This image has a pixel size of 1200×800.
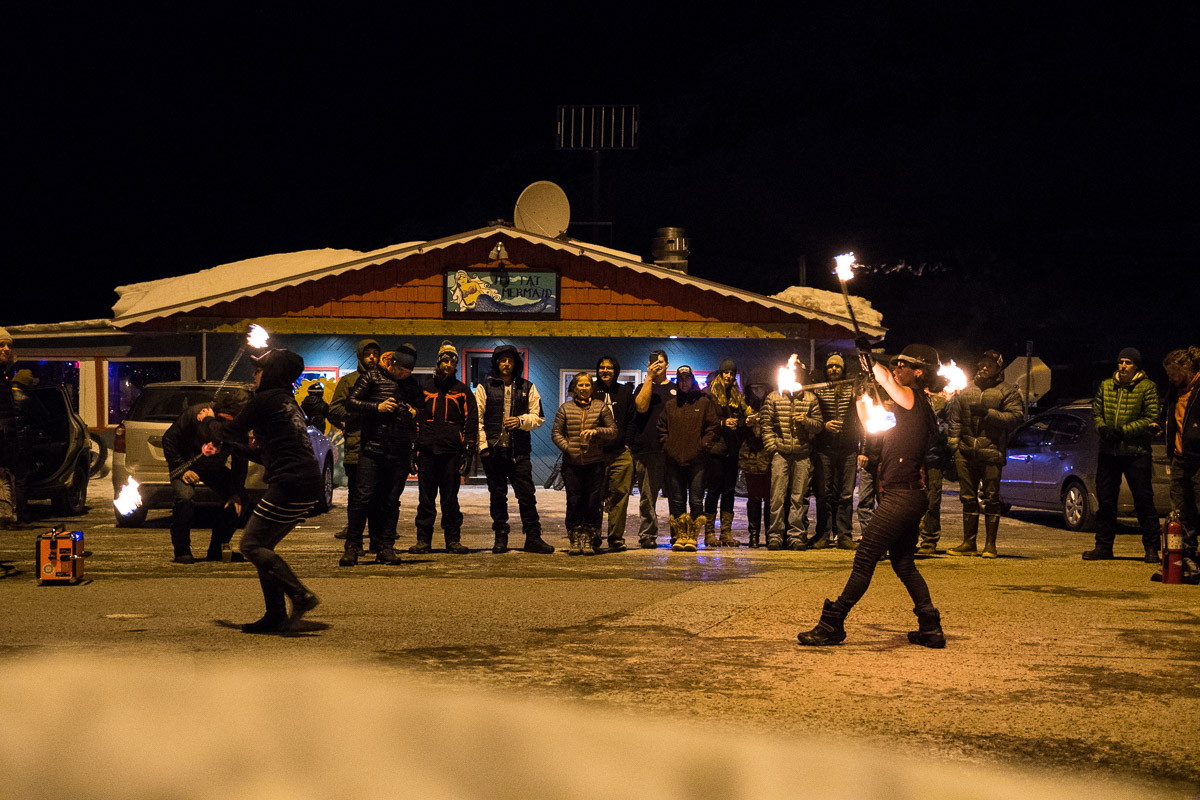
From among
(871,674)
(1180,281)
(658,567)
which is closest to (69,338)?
(658,567)

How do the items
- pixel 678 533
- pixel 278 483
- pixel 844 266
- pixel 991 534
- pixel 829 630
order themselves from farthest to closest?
pixel 678 533 < pixel 991 534 < pixel 844 266 < pixel 278 483 < pixel 829 630

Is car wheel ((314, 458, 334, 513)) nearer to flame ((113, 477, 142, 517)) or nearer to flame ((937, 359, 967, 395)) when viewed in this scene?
flame ((113, 477, 142, 517))

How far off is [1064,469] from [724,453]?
5.17 meters

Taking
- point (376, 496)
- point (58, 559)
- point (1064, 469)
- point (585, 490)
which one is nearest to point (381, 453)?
point (376, 496)

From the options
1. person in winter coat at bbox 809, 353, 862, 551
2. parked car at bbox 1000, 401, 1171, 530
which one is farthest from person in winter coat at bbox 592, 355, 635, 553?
parked car at bbox 1000, 401, 1171, 530

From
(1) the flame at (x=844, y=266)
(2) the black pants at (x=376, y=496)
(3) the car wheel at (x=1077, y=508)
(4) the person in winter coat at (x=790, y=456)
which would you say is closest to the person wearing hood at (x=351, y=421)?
(2) the black pants at (x=376, y=496)

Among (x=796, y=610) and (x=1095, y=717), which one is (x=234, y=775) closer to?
(x=1095, y=717)

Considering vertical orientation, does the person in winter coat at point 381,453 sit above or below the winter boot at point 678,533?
above

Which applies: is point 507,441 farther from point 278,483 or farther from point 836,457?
Answer: point 278,483

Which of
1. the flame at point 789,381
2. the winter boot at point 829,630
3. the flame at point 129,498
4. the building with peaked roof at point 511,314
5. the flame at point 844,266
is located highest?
the building with peaked roof at point 511,314

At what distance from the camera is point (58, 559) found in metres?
10.4

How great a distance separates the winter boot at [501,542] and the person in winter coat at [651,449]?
61.0 inches

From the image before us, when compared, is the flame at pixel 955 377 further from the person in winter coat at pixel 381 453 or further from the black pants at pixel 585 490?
the person in winter coat at pixel 381 453

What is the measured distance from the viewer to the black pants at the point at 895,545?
27.1 ft
